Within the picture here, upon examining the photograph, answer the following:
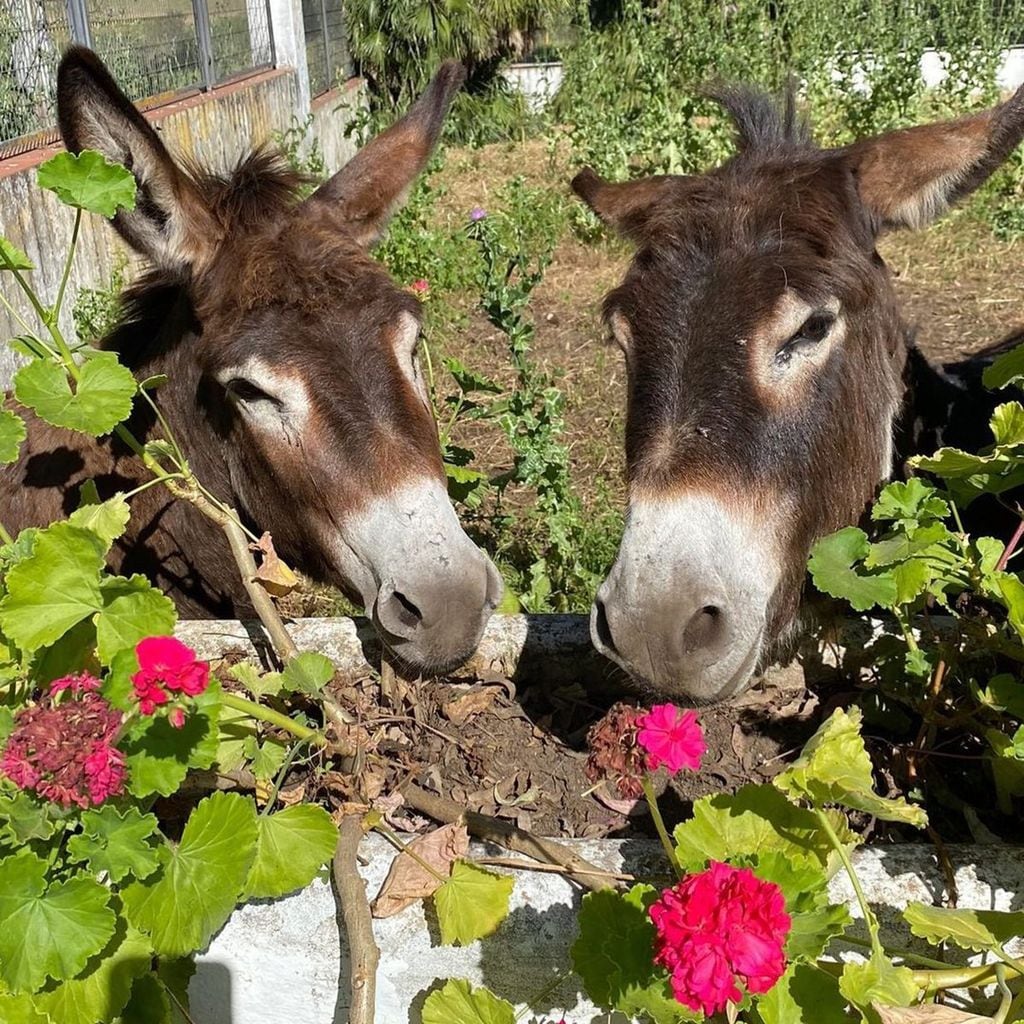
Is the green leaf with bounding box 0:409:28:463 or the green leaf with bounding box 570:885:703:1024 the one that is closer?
the green leaf with bounding box 570:885:703:1024

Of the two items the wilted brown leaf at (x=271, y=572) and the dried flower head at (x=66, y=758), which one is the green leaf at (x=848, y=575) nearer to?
the wilted brown leaf at (x=271, y=572)

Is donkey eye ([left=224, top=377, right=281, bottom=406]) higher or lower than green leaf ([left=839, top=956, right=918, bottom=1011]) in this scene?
higher

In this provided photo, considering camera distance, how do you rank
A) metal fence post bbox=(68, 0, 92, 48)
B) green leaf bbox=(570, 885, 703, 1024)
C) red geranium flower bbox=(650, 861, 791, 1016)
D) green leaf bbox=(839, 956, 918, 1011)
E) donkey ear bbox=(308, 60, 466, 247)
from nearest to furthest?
red geranium flower bbox=(650, 861, 791, 1016)
green leaf bbox=(839, 956, 918, 1011)
green leaf bbox=(570, 885, 703, 1024)
donkey ear bbox=(308, 60, 466, 247)
metal fence post bbox=(68, 0, 92, 48)

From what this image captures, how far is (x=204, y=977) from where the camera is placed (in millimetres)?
1640

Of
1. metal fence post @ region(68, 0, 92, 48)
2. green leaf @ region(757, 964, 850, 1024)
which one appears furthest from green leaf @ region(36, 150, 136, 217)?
metal fence post @ region(68, 0, 92, 48)

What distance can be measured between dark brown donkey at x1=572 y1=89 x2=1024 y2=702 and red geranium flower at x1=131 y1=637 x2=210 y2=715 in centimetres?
102

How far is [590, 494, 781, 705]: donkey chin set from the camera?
6.51 feet

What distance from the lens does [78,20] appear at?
611 centimetres

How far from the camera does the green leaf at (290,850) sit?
145cm

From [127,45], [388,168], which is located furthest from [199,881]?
[127,45]

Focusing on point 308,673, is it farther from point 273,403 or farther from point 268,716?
point 273,403

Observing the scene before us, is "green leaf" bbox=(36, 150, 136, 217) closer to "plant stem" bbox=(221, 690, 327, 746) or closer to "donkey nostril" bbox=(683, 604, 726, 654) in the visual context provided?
"plant stem" bbox=(221, 690, 327, 746)

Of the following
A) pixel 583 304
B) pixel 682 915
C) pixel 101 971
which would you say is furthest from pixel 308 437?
pixel 583 304

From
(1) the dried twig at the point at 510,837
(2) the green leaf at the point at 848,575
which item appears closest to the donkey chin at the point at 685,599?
(2) the green leaf at the point at 848,575
